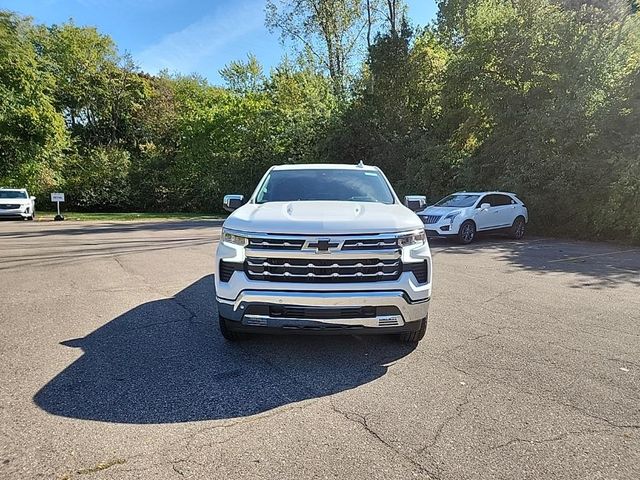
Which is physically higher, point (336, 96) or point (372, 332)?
point (336, 96)

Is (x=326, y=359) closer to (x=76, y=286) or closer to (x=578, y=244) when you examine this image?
(x=76, y=286)

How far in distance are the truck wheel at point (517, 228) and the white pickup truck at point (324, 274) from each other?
1199 centimetres

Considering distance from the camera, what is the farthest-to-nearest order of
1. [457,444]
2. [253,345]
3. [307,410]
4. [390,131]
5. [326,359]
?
[390,131], [253,345], [326,359], [307,410], [457,444]

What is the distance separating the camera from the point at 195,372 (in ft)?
12.5

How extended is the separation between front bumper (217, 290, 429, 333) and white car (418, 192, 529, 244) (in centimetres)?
933

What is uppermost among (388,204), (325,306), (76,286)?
(388,204)

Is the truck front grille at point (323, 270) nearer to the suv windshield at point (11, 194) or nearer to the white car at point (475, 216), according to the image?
the white car at point (475, 216)

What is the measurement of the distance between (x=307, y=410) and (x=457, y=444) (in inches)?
40.4

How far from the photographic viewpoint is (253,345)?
175 inches

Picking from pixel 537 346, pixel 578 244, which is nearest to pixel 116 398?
pixel 537 346

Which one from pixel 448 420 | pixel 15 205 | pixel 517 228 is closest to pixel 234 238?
pixel 448 420


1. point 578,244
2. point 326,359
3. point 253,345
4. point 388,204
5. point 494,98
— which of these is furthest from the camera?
point 494,98

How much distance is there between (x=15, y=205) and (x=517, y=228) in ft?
73.6

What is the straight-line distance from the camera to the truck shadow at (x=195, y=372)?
3.20 meters
